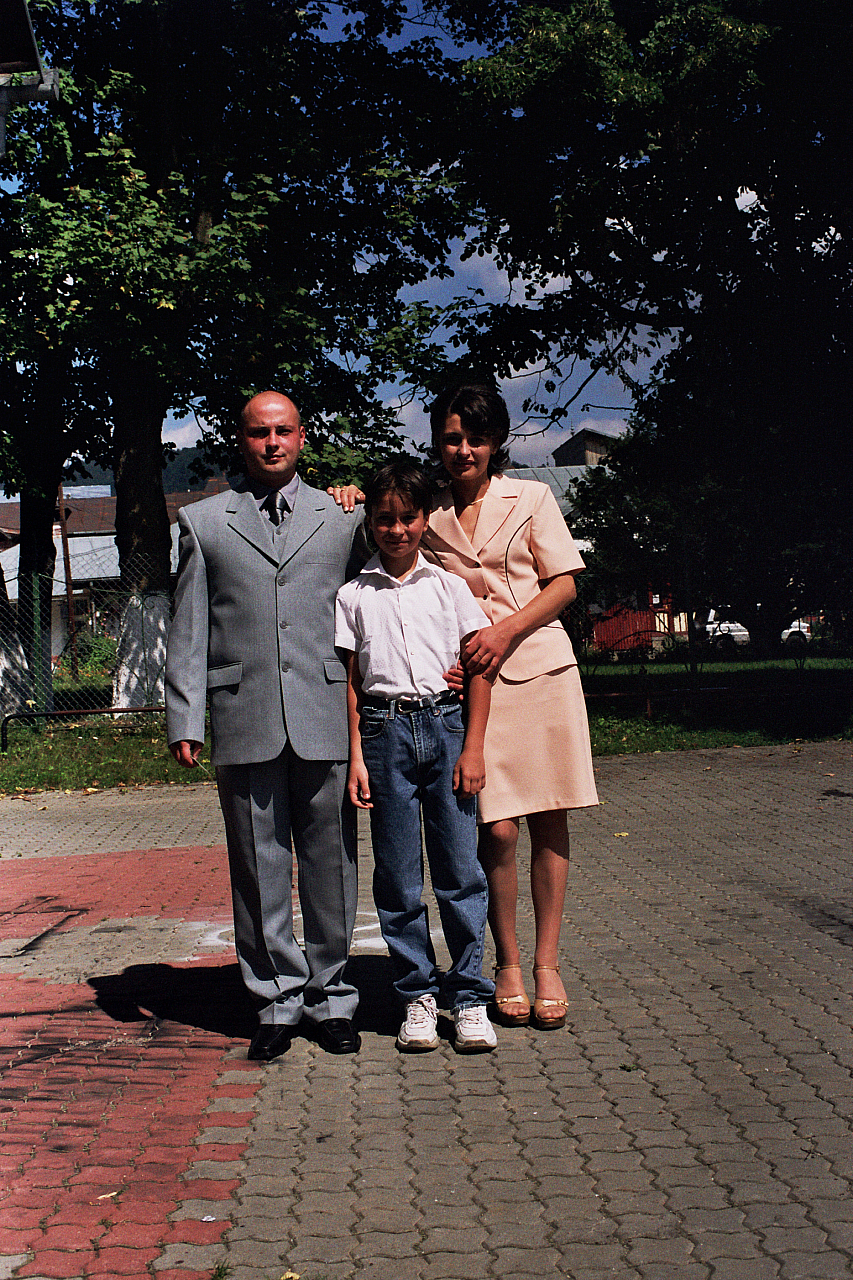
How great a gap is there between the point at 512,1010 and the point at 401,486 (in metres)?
1.88

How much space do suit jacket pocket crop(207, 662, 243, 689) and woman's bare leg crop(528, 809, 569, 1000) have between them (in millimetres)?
1149

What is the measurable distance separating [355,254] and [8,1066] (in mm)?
16262

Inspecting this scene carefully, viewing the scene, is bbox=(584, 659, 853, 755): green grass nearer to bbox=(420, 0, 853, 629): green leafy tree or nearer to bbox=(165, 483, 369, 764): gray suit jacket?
bbox=(420, 0, 853, 629): green leafy tree

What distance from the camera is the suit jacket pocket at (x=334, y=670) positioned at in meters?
4.09

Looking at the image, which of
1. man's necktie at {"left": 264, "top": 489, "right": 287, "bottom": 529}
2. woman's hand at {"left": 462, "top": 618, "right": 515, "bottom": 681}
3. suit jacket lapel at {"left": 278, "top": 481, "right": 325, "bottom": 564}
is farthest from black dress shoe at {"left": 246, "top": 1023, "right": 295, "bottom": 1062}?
man's necktie at {"left": 264, "top": 489, "right": 287, "bottom": 529}

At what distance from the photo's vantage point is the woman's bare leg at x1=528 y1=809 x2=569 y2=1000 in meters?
4.35

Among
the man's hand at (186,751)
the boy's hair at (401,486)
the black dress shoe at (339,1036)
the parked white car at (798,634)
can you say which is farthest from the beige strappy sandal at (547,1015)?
the parked white car at (798,634)

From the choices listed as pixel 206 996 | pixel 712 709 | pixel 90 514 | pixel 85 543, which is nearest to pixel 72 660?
pixel 712 709

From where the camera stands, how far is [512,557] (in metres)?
4.25

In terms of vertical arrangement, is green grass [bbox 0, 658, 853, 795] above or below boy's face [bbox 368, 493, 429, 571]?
below

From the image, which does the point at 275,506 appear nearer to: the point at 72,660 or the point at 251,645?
the point at 251,645

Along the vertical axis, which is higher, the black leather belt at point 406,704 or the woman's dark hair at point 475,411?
the woman's dark hair at point 475,411

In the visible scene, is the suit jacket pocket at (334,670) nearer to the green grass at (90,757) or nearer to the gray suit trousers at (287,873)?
the gray suit trousers at (287,873)

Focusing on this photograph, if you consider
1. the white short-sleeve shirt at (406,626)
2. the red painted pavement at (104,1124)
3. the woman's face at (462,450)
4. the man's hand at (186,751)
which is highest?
the woman's face at (462,450)
